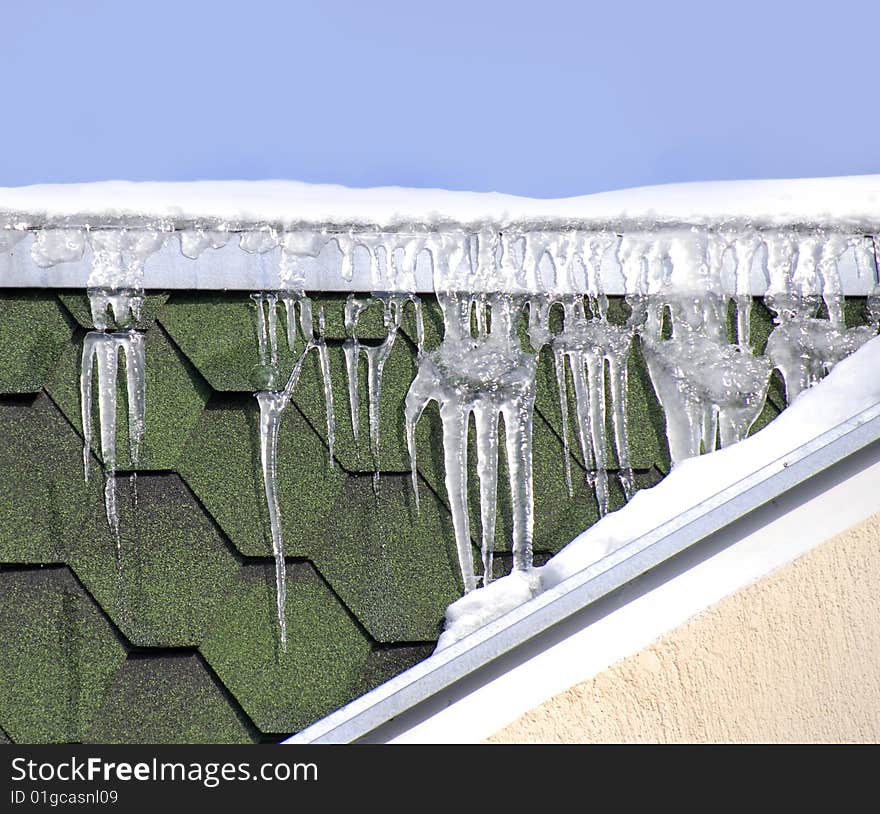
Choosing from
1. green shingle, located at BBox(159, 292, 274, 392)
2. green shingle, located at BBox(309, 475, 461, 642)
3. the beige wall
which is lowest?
the beige wall

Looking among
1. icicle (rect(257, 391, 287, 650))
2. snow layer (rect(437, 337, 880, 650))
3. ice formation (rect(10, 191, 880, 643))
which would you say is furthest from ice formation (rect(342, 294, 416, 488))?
snow layer (rect(437, 337, 880, 650))

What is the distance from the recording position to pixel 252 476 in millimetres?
1342

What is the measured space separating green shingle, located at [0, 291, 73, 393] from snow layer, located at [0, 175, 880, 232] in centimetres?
11

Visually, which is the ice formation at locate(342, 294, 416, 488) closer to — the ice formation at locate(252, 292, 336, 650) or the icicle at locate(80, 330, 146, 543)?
the ice formation at locate(252, 292, 336, 650)

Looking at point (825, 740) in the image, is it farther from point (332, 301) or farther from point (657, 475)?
point (332, 301)

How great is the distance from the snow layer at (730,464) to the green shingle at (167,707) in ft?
1.18

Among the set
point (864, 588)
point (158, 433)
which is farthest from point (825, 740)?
point (158, 433)

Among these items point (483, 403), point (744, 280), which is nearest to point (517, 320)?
point (483, 403)

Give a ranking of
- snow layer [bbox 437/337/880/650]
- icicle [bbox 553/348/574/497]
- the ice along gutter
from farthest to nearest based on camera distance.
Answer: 1. icicle [bbox 553/348/574/497]
2. snow layer [bbox 437/337/880/650]
3. the ice along gutter

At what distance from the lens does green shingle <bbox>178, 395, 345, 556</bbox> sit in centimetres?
133

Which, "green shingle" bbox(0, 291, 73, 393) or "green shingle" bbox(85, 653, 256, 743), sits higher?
"green shingle" bbox(0, 291, 73, 393)

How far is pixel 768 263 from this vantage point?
144cm

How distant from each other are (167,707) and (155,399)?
0.42m

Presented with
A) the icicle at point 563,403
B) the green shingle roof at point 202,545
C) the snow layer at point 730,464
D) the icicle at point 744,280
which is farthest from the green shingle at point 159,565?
the icicle at point 744,280
